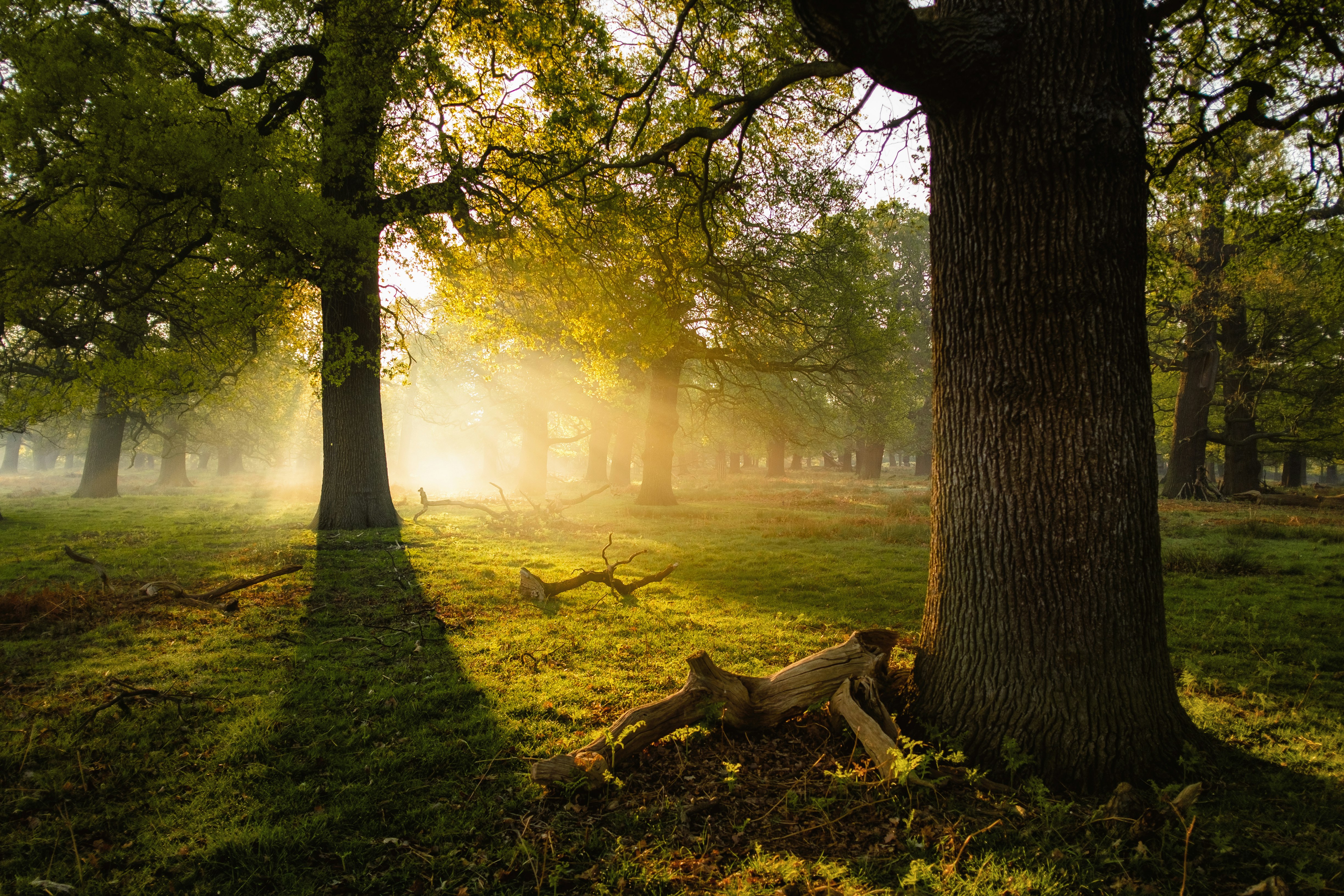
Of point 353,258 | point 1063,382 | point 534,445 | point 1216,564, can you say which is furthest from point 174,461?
point 1216,564

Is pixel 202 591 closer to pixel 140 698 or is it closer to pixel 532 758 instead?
pixel 140 698

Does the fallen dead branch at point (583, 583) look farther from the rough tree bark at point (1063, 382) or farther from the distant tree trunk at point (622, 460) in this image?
the distant tree trunk at point (622, 460)

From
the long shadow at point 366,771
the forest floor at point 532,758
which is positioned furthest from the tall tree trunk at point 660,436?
the long shadow at point 366,771

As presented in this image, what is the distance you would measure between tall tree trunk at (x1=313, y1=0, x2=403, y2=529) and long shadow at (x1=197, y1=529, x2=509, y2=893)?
7096 millimetres

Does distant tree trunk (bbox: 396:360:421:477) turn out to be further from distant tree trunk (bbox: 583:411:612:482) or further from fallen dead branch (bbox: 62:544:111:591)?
fallen dead branch (bbox: 62:544:111:591)

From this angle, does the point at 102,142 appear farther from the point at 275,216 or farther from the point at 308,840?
the point at 308,840

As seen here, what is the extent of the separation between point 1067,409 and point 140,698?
279 inches

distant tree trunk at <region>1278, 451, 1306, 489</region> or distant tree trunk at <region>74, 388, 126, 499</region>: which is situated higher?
distant tree trunk at <region>1278, 451, 1306, 489</region>

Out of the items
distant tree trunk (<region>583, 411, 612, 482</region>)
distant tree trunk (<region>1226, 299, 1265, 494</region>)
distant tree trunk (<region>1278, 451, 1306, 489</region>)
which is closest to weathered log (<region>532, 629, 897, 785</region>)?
distant tree trunk (<region>1226, 299, 1265, 494</region>)

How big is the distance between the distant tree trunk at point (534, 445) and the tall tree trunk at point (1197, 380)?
26.0 meters

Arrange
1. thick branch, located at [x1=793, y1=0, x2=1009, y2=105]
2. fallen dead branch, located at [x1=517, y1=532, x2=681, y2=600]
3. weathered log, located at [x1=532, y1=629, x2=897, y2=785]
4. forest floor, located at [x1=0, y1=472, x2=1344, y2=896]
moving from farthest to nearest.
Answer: fallen dead branch, located at [x1=517, y1=532, x2=681, y2=600] < weathered log, located at [x1=532, y1=629, x2=897, y2=785] < thick branch, located at [x1=793, y1=0, x2=1009, y2=105] < forest floor, located at [x1=0, y1=472, x2=1344, y2=896]

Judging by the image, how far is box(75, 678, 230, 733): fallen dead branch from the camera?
4.50 m

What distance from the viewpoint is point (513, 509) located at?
1889 cm

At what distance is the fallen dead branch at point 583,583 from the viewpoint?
852 centimetres
